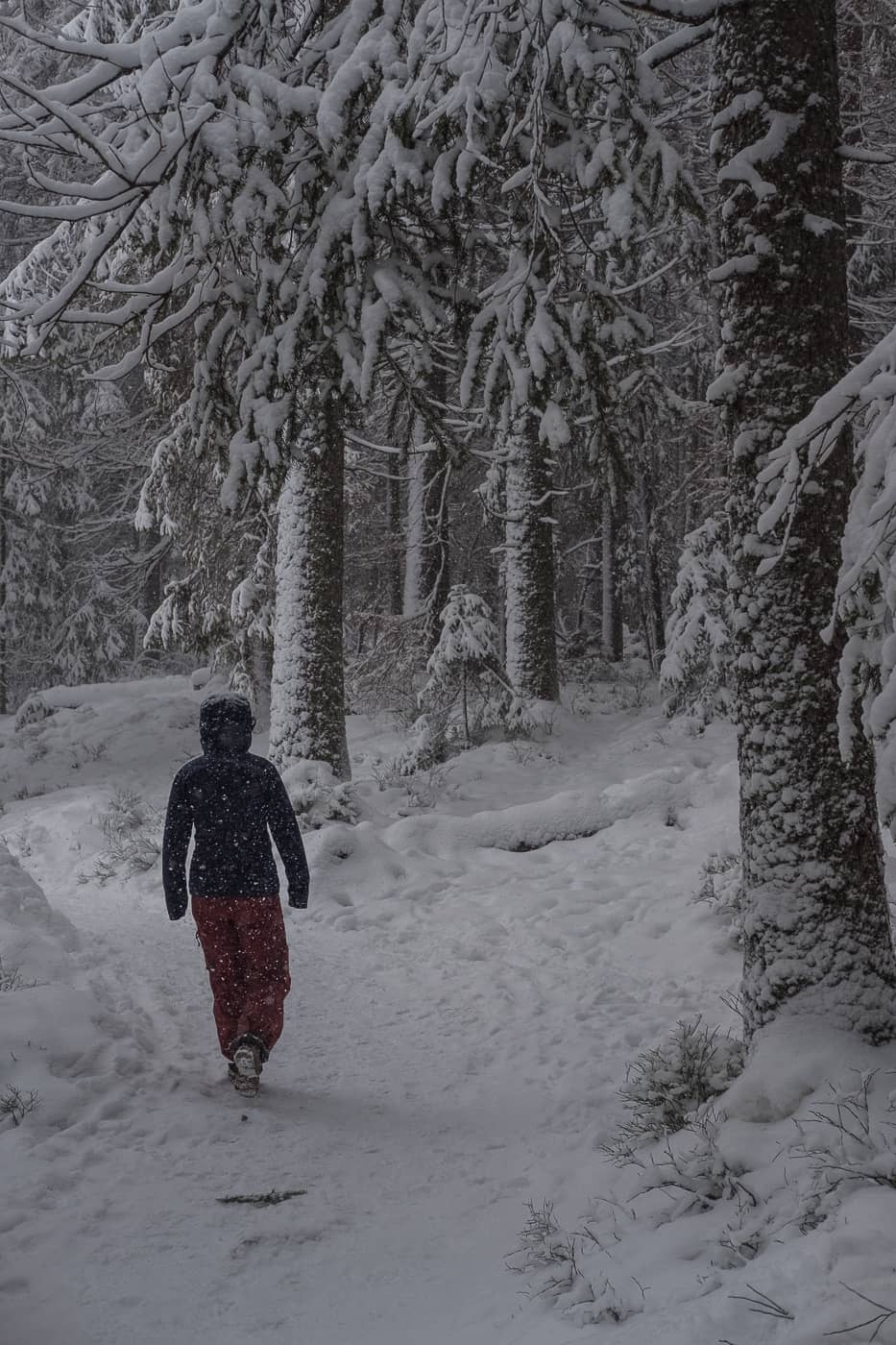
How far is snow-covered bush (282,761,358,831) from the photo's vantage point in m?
9.49

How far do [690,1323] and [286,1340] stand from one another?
4.34 feet

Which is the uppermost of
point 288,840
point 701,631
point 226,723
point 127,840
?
point 701,631

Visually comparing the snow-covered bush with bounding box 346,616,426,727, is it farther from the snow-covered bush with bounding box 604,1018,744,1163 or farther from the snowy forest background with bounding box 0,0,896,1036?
the snow-covered bush with bounding box 604,1018,744,1163

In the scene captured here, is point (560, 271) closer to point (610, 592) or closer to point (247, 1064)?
point (247, 1064)

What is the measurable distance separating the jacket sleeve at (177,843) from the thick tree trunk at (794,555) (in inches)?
120

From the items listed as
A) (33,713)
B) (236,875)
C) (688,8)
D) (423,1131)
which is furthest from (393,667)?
(688,8)

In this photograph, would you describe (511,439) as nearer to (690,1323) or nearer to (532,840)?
(532,840)

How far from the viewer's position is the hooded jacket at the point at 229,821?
5.07 metres

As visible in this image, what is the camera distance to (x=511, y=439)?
1360 cm

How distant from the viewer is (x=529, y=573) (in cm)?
1399

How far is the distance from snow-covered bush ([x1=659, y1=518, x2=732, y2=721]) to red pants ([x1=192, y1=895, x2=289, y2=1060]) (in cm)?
924

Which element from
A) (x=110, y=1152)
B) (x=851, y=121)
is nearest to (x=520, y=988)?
(x=110, y=1152)

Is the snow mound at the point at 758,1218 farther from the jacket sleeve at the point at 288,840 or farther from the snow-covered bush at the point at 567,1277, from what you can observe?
the jacket sleeve at the point at 288,840

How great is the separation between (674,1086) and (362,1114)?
5.19 feet
